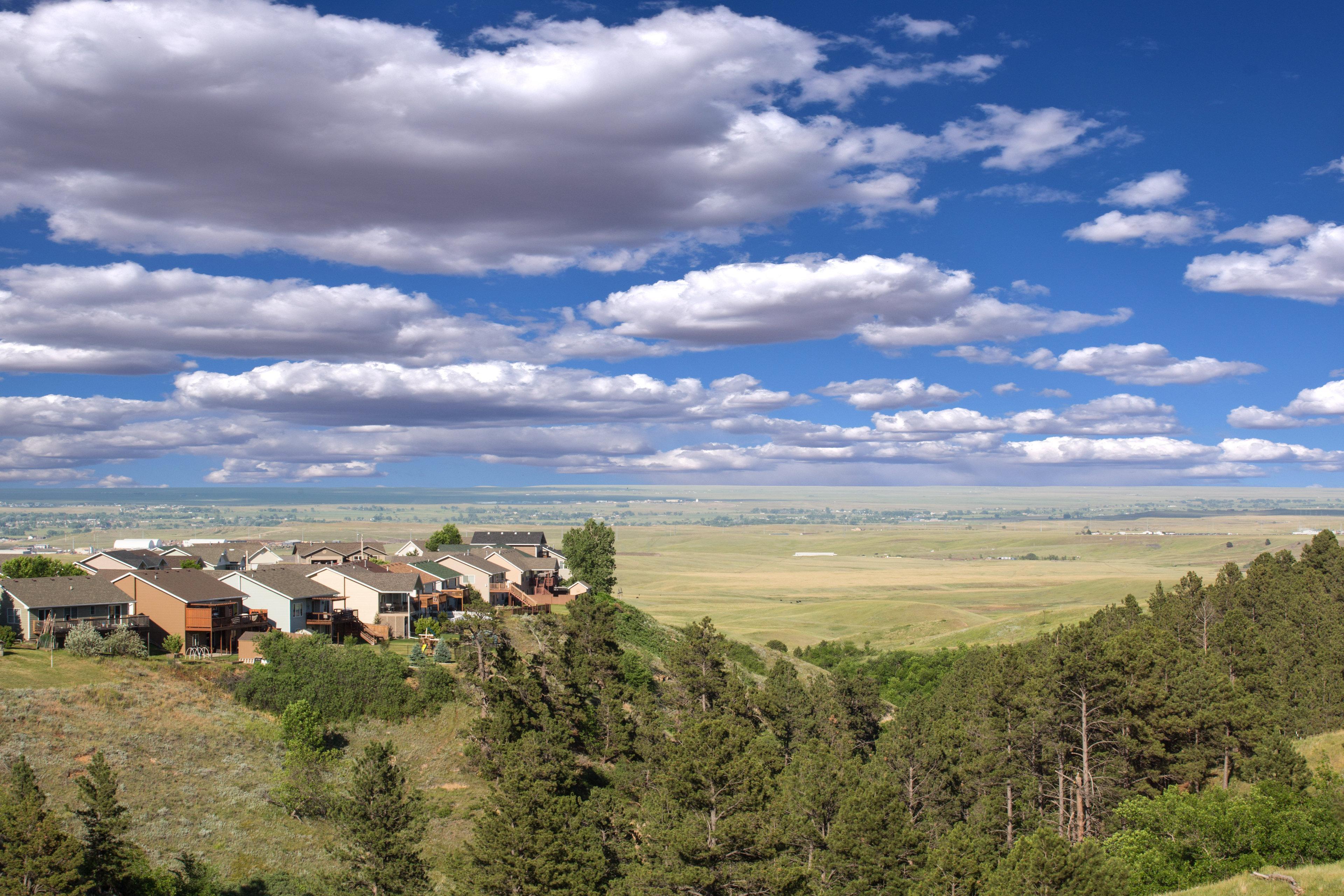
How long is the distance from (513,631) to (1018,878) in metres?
47.9

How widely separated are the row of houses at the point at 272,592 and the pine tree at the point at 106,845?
89.7 ft

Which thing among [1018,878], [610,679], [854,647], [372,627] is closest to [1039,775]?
[1018,878]

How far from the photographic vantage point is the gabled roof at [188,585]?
207ft

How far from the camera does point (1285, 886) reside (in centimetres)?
2767

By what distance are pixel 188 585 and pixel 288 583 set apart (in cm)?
701

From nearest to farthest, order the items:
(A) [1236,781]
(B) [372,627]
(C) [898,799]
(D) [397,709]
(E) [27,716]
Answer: (C) [898,799], (E) [27,716], (A) [1236,781], (D) [397,709], (B) [372,627]

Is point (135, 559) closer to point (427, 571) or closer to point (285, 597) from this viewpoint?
point (285, 597)

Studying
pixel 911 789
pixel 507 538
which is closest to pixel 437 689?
pixel 911 789

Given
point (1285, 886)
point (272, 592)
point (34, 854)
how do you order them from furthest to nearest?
point (272, 592) < point (34, 854) < point (1285, 886)

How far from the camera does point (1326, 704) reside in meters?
62.5

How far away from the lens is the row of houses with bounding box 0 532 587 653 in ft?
199

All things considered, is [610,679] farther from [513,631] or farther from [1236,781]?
[1236,781]

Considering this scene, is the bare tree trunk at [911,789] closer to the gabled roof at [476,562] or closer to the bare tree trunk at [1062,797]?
the bare tree trunk at [1062,797]

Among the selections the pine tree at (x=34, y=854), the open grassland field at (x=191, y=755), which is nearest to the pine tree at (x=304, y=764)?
the open grassland field at (x=191, y=755)
